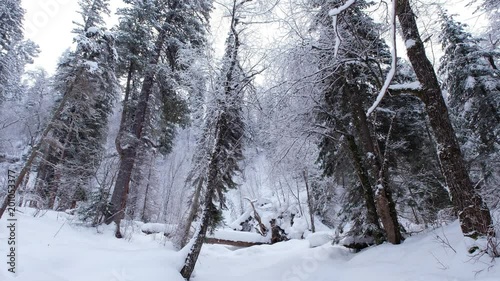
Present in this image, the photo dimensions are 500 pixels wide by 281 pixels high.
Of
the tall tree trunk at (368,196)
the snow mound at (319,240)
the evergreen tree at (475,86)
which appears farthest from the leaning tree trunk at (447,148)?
the evergreen tree at (475,86)

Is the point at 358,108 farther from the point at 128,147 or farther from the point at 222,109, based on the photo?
the point at 128,147

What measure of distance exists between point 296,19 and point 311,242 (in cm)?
779

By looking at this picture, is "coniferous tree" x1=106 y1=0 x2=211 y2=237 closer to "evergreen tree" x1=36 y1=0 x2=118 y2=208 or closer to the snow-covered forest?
the snow-covered forest

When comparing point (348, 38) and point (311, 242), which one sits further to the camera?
point (311, 242)

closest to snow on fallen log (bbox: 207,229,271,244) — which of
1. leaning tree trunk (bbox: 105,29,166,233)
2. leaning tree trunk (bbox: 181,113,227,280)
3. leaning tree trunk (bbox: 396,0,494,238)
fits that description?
leaning tree trunk (bbox: 105,29,166,233)

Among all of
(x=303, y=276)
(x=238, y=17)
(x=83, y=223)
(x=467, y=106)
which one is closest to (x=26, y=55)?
(x=83, y=223)

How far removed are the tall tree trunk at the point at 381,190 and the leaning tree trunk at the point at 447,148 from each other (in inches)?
77.6

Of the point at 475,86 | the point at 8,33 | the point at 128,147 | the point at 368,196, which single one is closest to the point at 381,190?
the point at 368,196

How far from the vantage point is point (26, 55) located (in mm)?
22297

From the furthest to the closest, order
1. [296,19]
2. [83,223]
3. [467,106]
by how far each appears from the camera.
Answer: [467,106]
[83,223]
[296,19]

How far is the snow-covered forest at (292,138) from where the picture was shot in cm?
430

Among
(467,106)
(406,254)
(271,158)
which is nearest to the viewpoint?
(406,254)

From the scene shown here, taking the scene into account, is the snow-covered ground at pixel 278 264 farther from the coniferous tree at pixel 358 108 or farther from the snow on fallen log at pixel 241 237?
the snow on fallen log at pixel 241 237

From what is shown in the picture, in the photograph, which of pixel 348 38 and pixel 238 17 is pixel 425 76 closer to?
pixel 348 38
